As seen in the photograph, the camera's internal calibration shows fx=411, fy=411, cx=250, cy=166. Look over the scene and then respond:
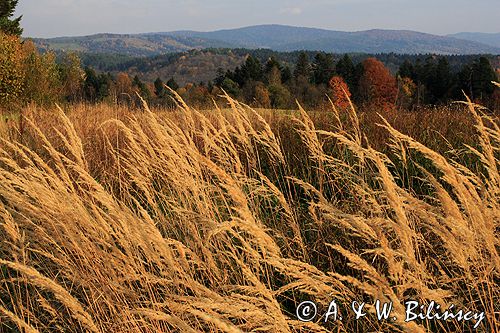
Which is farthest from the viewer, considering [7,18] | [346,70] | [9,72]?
[346,70]

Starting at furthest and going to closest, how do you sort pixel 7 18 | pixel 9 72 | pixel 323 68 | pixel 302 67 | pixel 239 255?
pixel 302 67
pixel 323 68
pixel 7 18
pixel 9 72
pixel 239 255

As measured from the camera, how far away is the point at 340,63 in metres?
75.8

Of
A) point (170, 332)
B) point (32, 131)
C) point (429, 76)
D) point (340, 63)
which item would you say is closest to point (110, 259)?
point (170, 332)

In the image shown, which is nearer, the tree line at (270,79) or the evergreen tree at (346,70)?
the tree line at (270,79)

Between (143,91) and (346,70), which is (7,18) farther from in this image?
(346,70)

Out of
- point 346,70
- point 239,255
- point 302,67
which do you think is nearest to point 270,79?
point 302,67

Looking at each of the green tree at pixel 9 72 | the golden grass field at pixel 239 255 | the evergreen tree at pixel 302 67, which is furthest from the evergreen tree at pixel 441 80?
the golden grass field at pixel 239 255

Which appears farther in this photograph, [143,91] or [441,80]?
[143,91]

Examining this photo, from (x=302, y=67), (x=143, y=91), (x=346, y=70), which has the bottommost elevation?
(x=143, y=91)

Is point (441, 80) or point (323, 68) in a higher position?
point (323, 68)

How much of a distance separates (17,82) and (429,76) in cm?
5807

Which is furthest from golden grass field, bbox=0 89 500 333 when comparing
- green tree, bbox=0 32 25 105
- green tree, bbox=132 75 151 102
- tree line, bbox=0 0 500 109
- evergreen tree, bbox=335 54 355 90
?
evergreen tree, bbox=335 54 355 90

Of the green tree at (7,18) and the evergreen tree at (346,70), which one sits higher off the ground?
the green tree at (7,18)

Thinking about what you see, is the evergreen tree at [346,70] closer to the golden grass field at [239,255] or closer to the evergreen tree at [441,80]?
the evergreen tree at [441,80]
